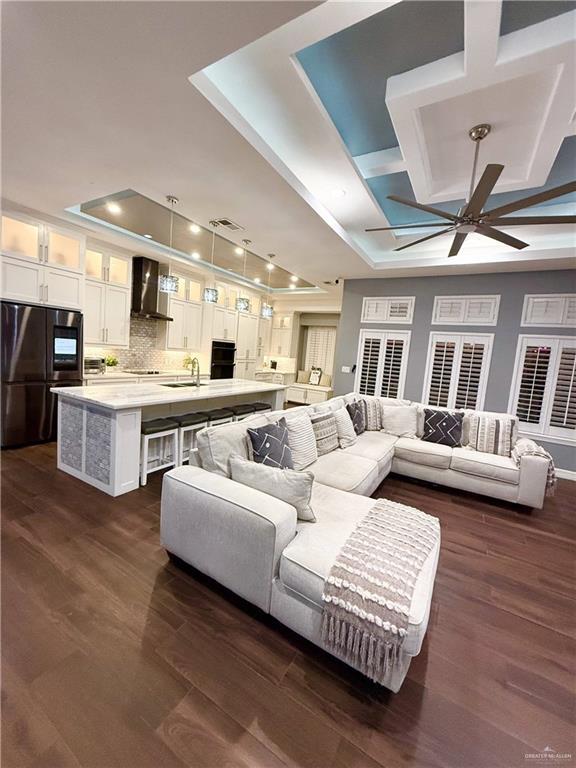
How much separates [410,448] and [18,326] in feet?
15.8

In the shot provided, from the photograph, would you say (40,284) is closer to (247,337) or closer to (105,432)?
(105,432)

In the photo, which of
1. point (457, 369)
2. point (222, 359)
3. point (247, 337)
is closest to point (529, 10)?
point (457, 369)

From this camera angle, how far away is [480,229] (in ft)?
8.59

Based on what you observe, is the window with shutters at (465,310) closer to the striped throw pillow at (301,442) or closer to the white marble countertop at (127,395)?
the striped throw pillow at (301,442)

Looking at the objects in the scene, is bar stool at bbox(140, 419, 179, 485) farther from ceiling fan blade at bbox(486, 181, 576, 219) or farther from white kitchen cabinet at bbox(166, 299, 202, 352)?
ceiling fan blade at bbox(486, 181, 576, 219)

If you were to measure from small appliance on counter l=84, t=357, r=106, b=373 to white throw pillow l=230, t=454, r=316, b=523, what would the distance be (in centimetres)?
400

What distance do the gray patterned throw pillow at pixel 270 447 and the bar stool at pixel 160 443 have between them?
138cm

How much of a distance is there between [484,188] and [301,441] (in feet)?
7.27

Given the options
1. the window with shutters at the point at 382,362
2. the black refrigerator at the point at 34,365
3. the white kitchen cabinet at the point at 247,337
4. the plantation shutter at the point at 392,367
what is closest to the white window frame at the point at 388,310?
the window with shutters at the point at 382,362

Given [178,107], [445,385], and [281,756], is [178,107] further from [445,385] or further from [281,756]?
[445,385]

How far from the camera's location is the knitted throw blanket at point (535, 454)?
10.1ft

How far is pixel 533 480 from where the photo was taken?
309 centimetres

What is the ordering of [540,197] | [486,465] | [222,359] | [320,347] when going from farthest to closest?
[320,347]
[222,359]
[486,465]
[540,197]

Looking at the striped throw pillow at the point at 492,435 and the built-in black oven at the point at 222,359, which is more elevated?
the built-in black oven at the point at 222,359
